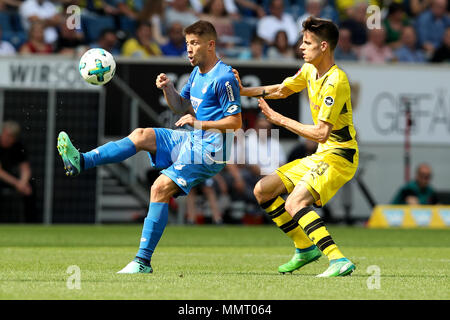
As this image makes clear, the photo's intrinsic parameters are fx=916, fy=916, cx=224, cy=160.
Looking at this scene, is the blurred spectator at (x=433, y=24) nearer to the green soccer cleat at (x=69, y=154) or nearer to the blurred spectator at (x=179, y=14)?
the blurred spectator at (x=179, y=14)

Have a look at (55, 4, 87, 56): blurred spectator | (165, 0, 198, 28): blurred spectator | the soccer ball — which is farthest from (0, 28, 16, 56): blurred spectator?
the soccer ball

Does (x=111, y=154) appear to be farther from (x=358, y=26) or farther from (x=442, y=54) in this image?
(x=442, y=54)

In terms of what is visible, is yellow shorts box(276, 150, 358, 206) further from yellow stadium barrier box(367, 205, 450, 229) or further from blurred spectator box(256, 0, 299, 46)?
blurred spectator box(256, 0, 299, 46)

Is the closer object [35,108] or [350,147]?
[350,147]

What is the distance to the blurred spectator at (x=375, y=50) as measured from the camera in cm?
2028

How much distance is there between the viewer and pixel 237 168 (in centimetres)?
1842

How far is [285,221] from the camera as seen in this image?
851 cm

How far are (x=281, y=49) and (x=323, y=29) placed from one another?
11348 millimetres

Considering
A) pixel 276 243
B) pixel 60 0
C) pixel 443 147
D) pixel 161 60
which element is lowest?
pixel 276 243

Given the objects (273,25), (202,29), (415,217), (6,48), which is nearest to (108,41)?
(6,48)

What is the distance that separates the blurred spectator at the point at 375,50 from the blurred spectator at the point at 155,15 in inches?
176

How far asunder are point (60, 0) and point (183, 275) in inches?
492
